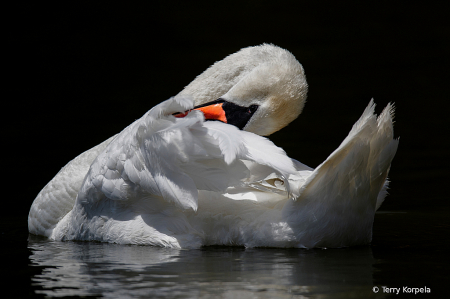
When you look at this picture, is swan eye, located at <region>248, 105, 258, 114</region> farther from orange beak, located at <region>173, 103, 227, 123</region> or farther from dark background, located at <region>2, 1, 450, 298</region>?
dark background, located at <region>2, 1, 450, 298</region>

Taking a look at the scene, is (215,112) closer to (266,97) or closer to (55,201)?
(266,97)

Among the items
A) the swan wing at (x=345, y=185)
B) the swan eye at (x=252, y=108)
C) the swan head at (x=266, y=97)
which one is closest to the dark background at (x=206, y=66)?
the swan head at (x=266, y=97)

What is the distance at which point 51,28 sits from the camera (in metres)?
13.8

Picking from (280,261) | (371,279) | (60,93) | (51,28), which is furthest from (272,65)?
(51,28)

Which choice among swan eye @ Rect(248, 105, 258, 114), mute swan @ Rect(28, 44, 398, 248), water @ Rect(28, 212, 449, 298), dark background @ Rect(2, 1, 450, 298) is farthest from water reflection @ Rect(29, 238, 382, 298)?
dark background @ Rect(2, 1, 450, 298)

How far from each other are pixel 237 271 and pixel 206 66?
8873 millimetres

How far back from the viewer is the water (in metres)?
3.41

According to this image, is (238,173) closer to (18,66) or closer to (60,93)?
(60,93)

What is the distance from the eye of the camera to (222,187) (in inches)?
165

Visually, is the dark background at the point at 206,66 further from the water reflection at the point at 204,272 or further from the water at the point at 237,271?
the water reflection at the point at 204,272

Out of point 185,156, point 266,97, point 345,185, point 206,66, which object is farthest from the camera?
point 206,66

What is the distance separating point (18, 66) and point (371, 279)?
32.6 ft

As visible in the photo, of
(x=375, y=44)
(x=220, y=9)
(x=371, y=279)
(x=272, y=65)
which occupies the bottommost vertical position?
(x=371, y=279)

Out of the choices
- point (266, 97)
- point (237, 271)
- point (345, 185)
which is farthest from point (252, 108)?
point (237, 271)
